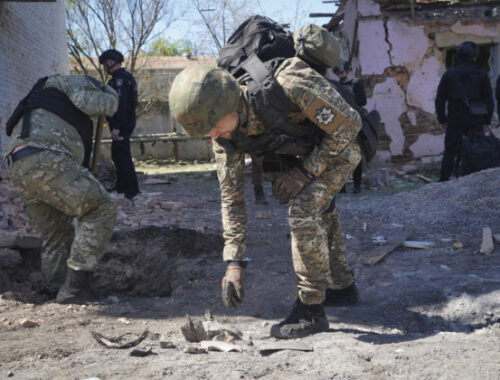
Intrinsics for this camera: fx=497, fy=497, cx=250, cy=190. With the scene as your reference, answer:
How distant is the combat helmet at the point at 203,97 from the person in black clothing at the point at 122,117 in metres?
4.69

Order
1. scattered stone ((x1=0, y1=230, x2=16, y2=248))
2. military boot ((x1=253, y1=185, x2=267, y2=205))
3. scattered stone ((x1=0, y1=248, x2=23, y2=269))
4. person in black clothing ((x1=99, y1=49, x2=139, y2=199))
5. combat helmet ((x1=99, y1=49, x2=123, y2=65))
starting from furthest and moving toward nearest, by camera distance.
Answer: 1. military boot ((x1=253, y1=185, x2=267, y2=205))
2. person in black clothing ((x1=99, y1=49, x2=139, y2=199))
3. combat helmet ((x1=99, y1=49, x2=123, y2=65))
4. scattered stone ((x1=0, y1=230, x2=16, y2=248))
5. scattered stone ((x1=0, y1=248, x2=23, y2=269))

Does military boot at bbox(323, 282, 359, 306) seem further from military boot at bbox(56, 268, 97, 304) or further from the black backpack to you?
military boot at bbox(56, 268, 97, 304)

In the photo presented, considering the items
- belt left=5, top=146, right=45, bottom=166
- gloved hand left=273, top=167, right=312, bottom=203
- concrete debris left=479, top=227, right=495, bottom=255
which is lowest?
concrete debris left=479, top=227, right=495, bottom=255

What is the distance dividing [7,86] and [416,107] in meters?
7.09

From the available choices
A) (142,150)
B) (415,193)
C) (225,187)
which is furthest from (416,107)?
(142,150)

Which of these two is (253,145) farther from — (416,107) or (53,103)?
(416,107)

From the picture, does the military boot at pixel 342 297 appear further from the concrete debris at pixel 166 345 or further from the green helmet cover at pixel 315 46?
the green helmet cover at pixel 315 46

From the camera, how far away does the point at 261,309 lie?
3.24 m

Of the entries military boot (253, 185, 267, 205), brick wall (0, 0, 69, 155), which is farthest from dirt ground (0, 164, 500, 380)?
brick wall (0, 0, 69, 155)

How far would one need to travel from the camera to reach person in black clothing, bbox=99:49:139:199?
6574 millimetres

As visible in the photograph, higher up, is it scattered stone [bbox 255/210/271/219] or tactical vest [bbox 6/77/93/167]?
tactical vest [bbox 6/77/93/167]

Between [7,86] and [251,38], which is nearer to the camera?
[251,38]

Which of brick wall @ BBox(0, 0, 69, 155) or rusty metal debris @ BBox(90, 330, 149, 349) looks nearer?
rusty metal debris @ BBox(90, 330, 149, 349)

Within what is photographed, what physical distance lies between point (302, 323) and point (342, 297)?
0.63 metres
